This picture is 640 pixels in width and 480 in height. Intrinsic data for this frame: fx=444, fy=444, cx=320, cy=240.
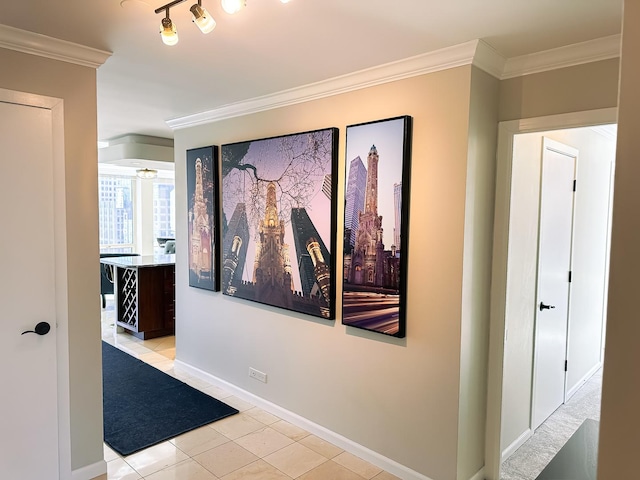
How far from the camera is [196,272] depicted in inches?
159

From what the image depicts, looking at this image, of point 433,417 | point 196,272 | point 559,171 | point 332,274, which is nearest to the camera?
point 433,417

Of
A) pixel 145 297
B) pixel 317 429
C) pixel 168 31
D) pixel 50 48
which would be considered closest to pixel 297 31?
pixel 168 31

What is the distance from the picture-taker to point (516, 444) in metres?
3.01

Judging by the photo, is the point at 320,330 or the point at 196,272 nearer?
the point at 320,330

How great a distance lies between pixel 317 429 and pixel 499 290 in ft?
5.15

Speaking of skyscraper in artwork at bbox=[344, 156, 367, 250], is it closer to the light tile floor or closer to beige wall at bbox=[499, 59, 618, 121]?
beige wall at bbox=[499, 59, 618, 121]

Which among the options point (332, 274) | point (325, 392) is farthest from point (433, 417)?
point (332, 274)

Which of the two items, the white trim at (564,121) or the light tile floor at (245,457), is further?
the light tile floor at (245,457)

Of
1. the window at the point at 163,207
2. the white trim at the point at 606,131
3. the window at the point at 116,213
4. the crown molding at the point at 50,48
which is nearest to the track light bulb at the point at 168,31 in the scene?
the crown molding at the point at 50,48

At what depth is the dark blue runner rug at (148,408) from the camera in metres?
3.07

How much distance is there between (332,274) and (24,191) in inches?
70.3

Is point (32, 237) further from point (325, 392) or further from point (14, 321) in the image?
point (325, 392)

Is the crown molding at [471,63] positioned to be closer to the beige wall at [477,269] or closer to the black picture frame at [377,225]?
the beige wall at [477,269]

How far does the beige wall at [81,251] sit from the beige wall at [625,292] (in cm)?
251
